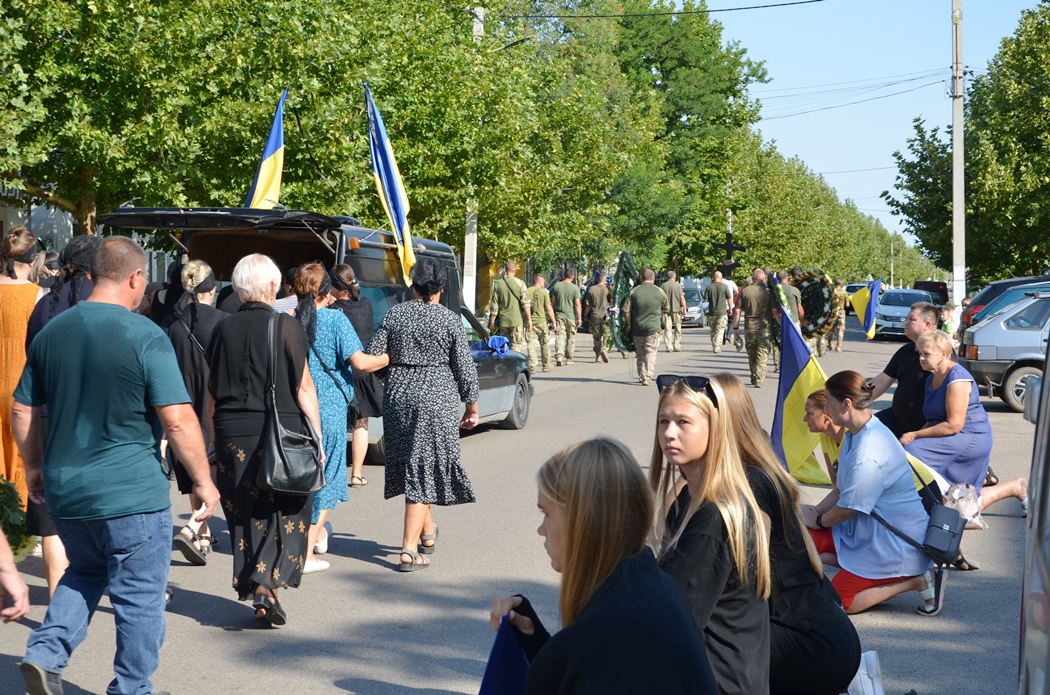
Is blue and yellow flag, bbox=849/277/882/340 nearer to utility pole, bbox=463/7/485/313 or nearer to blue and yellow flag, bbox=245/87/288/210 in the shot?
utility pole, bbox=463/7/485/313

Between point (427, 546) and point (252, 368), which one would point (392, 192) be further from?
point (252, 368)

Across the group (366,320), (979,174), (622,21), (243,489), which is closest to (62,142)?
(366,320)

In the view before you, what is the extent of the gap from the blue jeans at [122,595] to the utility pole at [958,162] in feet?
85.0

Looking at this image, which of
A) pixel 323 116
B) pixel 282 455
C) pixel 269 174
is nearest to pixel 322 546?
pixel 282 455

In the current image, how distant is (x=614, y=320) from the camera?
2277 cm

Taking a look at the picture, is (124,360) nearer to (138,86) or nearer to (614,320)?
(138,86)

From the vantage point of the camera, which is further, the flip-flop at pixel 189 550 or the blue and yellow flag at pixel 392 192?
the blue and yellow flag at pixel 392 192

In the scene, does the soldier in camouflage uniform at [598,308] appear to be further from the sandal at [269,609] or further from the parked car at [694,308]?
the sandal at [269,609]

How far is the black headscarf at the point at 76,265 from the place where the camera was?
6.73m

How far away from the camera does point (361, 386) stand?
1005 cm

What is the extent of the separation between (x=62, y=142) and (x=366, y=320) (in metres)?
7.43

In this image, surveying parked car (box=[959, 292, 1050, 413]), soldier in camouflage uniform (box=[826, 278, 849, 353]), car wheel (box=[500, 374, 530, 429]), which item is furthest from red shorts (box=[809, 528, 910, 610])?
soldier in camouflage uniform (box=[826, 278, 849, 353])

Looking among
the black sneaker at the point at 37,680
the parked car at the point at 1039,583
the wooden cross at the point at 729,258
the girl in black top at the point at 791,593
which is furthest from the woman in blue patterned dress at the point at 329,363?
the wooden cross at the point at 729,258

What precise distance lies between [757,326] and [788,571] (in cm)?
1601
